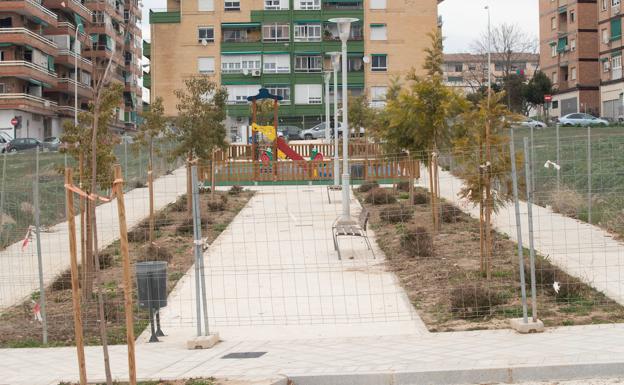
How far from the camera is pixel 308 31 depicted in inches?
3145

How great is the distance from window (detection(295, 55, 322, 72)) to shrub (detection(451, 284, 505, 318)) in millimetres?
69054

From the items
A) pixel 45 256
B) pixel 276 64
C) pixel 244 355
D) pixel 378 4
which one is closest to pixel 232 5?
pixel 276 64

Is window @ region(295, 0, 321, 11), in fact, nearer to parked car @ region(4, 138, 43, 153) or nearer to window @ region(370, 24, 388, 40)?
window @ region(370, 24, 388, 40)

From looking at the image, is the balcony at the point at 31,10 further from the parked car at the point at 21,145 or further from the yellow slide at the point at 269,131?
the yellow slide at the point at 269,131

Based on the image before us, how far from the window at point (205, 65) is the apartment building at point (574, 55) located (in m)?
30.5

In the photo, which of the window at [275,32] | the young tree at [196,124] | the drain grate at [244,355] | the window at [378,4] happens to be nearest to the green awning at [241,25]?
the window at [275,32]

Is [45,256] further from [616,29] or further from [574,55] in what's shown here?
[574,55]

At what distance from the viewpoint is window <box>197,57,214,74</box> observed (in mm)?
78375

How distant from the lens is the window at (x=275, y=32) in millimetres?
79375

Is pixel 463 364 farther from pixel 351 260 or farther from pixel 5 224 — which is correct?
pixel 5 224

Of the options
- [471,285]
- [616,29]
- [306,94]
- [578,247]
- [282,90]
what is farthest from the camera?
[282,90]

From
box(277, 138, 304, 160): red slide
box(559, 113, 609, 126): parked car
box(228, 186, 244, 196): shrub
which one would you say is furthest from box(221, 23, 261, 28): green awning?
box(228, 186, 244, 196): shrub

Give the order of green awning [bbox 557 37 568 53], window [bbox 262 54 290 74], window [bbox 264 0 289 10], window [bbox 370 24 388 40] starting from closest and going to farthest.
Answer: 1. window [bbox 370 24 388 40]
2. window [bbox 262 54 290 74]
3. window [bbox 264 0 289 10]
4. green awning [bbox 557 37 568 53]

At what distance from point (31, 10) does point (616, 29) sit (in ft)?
146
